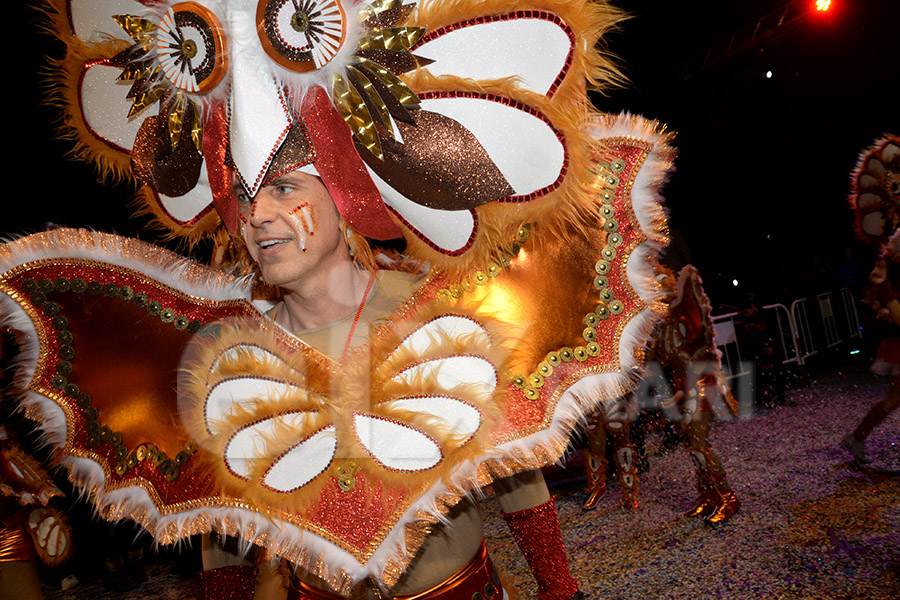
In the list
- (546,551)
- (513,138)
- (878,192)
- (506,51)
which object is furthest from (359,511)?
(878,192)

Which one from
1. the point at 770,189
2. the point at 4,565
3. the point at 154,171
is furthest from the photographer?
the point at 770,189

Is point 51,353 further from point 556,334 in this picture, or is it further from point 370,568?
point 556,334

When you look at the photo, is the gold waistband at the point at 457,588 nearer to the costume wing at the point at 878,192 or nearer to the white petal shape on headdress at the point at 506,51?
the white petal shape on headdress at the point at 506,51

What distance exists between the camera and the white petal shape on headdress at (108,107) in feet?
4.30

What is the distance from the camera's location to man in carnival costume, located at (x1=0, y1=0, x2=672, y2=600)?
42.1 inches

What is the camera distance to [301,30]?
106cm

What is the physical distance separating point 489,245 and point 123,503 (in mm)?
939

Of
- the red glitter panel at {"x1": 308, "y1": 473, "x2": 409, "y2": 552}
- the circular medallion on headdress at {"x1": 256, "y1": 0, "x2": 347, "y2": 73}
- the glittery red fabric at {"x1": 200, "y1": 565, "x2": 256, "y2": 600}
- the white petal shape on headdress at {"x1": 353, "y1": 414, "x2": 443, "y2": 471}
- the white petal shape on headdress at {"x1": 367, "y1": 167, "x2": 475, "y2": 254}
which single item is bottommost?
the glittery red fabric at {"x1": 200, "y1": 565, "x2": 256, "y2": 600}

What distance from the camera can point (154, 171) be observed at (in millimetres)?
1270

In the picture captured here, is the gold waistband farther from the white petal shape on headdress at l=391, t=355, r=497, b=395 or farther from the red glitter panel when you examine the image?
the white petal shape on headdress at l=391, t=355, r=497, b=395

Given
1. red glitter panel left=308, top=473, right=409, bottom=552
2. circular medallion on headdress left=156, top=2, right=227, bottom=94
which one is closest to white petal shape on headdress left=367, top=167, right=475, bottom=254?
circular medallion on headdress left=156, top=2, right=227, bottom=94

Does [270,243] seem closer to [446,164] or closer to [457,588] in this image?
[446,164]

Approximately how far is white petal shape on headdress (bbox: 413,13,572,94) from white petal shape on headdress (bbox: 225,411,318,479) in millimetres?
729

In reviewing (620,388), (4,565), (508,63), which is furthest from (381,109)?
(4,565)
